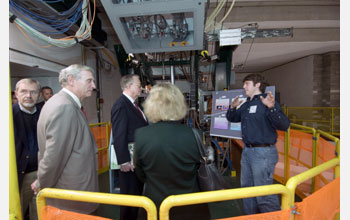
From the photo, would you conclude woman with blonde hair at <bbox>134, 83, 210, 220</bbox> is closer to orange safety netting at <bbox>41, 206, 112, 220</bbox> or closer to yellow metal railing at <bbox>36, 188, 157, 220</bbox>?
yellow metal railing at <bbox>36, 188, 157, 220</bbox>

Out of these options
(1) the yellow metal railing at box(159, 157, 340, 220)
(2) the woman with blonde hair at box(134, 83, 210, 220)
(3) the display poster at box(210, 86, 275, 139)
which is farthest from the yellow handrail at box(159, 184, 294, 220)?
(3) the display poster at box(210, 86, 275, 139)

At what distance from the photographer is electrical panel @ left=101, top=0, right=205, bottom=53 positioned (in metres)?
1.67

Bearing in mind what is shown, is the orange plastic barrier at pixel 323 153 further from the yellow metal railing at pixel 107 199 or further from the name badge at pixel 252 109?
the yellow metal railing at pixel 107 199

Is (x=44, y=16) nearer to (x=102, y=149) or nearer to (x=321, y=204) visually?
(x=102, y=149)

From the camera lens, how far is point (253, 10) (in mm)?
4762

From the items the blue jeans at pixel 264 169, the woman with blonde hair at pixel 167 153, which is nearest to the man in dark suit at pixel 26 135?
the woman with blonde hair at pixel 167 153

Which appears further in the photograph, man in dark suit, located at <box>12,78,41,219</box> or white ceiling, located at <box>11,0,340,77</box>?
white ceiling, located at <box>11,0,340,77</box>

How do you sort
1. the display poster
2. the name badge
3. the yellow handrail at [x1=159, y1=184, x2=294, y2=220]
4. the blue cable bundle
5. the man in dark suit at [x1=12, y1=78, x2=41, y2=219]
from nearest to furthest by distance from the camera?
the yellow handrail at [x1=159, y1=184, x2=294, y2=220], the man in dark suit at [x1=12, y1=78, x2=41, y2=219], the name badge, the blue cable bundle, the display poster

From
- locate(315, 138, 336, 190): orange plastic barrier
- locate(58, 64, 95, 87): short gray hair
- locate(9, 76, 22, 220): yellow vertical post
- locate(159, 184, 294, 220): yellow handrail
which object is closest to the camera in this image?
locate(159, 184, 294, 220): yellow handrail

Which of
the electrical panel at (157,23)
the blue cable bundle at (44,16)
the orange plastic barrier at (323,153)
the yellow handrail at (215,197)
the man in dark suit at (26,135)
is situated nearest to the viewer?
the yellow handrail at (215,197)

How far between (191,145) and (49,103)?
1009mm

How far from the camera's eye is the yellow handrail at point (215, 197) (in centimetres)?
79

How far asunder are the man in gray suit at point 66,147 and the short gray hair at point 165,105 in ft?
1.72

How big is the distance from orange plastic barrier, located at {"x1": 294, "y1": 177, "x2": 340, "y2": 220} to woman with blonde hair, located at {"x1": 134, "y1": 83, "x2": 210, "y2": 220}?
0.55 meters
